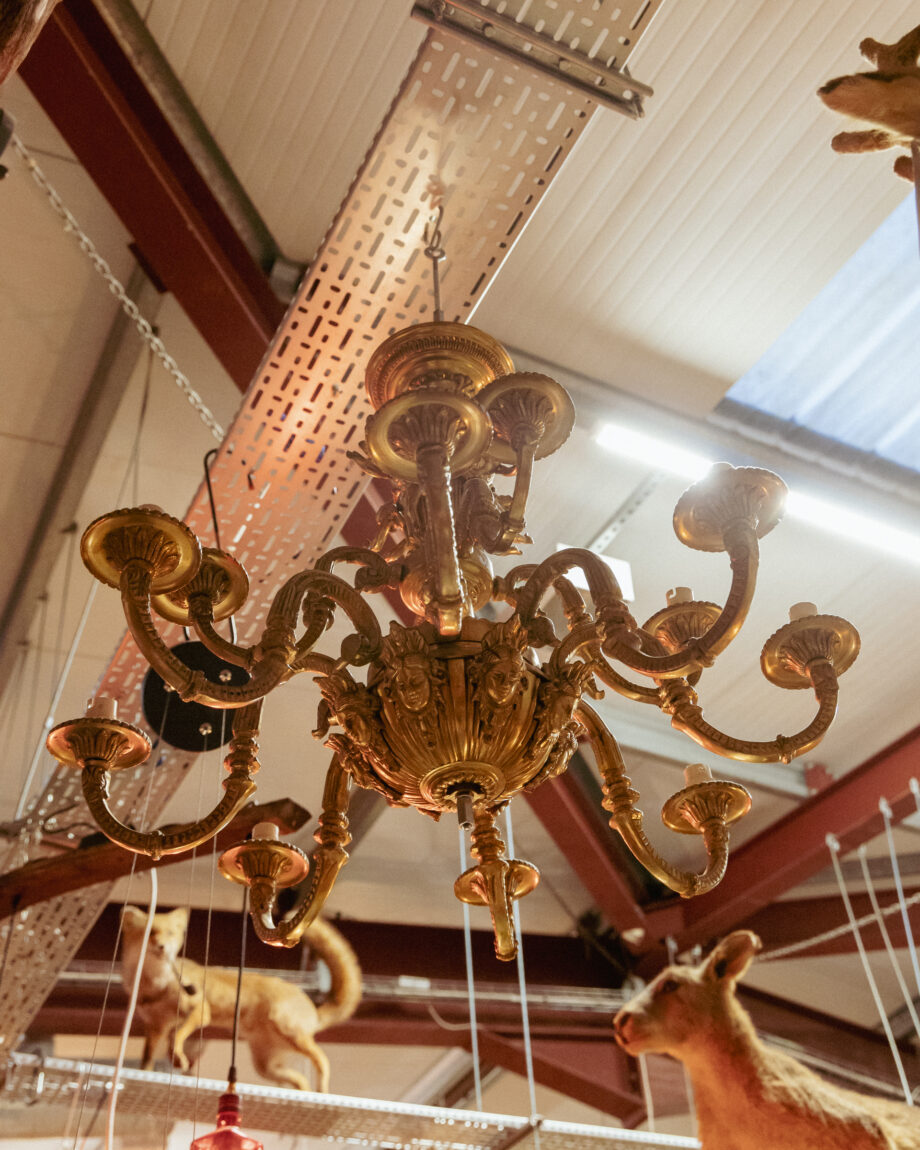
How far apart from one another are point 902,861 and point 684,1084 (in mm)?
1947

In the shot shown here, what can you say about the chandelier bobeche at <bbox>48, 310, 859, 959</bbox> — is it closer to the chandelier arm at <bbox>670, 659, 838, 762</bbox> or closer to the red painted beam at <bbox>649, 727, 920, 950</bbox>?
the chandelier arm at <bbox>670, 659, 838, 762</bbox>

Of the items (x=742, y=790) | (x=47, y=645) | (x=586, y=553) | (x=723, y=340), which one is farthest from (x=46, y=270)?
(x=742, y=790)

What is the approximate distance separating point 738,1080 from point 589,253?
129 inches

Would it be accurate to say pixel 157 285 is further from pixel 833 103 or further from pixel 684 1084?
pixel 684 1084

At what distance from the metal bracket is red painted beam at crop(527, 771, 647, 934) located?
11.6 ft

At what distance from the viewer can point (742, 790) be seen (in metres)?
2.04

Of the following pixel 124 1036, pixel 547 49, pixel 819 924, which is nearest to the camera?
pixel 547 49

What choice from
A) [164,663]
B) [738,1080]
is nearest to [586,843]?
[738,1080]

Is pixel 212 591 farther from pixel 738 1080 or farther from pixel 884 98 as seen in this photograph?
pixel 738 1080

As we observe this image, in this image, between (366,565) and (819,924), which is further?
(819,924)

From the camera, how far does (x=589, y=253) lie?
4234 mm

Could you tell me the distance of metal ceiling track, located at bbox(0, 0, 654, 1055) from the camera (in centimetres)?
271

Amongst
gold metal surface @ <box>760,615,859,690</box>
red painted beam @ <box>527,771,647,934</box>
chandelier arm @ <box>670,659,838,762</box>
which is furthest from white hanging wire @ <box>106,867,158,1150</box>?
red painted beam @ <box>527,771,647,934</box>

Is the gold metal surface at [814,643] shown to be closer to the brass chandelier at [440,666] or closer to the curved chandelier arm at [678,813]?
the brass chandelier at [440,666]
